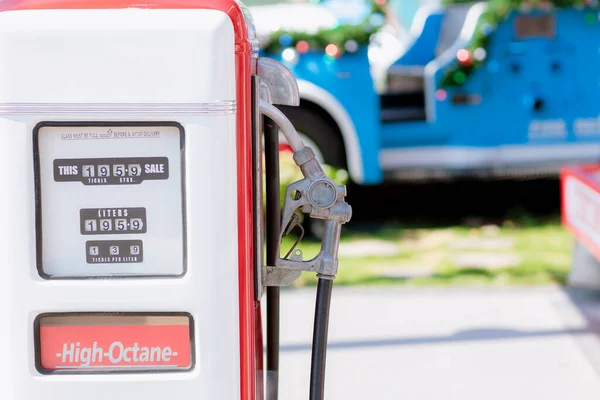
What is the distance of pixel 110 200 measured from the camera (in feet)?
7.45

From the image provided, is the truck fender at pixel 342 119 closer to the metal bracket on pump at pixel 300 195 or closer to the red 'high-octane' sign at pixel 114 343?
the metal bracket on pump at pixel 300 195

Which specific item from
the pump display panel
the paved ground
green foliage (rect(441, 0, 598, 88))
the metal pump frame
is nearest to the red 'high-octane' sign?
the pump display panel

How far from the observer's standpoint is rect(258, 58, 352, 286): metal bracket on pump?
2.46 meters

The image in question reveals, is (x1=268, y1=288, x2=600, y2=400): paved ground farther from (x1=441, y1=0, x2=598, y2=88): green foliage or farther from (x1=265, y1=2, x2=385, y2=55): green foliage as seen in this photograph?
(x1=441, y1=0, x2=598, y2=88): green foliage

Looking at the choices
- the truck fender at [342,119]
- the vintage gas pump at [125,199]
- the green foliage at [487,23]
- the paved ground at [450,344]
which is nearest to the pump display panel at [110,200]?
the vintage gas pump at [125,199]

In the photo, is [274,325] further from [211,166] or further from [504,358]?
[504,358]

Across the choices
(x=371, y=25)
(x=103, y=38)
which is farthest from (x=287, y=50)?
(x=103, y=38)

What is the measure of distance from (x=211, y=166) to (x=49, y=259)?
Result: 49 centimetres

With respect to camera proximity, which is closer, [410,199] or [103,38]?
[103,38]

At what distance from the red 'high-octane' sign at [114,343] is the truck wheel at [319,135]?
496 cm

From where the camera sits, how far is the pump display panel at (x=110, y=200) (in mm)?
2254

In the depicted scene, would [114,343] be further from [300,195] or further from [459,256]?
[459,256]

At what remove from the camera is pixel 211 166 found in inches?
87.5

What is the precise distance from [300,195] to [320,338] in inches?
16.2
